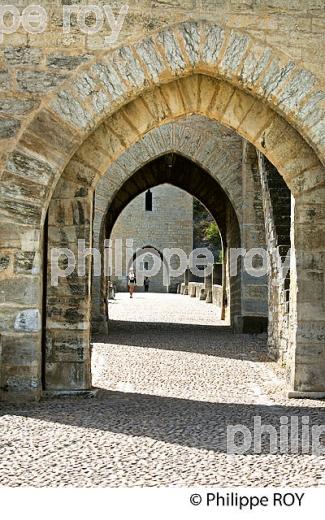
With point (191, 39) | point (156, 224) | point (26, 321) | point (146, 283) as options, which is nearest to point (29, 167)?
point (26, 321)

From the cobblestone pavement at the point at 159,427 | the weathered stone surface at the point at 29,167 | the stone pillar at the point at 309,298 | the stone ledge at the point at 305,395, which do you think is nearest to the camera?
the cobblestone pavement at the point at 159,427

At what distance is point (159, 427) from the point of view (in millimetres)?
4660

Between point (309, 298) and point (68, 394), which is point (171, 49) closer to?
point (309, 298)

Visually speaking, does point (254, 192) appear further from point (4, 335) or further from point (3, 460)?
point (3, 460)

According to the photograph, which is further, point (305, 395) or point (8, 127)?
point (305, 395)

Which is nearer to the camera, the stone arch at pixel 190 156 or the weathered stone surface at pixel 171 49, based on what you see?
the weathered stone surface at pixel 171 49

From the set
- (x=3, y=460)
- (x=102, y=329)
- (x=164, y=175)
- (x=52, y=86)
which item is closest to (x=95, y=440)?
(x=3, y=460)

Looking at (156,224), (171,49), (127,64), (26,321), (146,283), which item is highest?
(156,224)

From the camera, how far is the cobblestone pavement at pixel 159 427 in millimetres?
3504

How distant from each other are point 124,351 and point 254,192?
404 centimetres

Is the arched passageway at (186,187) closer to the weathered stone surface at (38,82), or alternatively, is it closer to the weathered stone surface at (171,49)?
the weathered stone surface at (171,49)

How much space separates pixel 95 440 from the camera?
14.0ft

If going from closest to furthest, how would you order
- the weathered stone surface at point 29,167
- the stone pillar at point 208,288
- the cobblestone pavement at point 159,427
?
the cobblestone pavement at point 159,427, the weathered stone surface at point 29,167, the stone pillar at point 208,288

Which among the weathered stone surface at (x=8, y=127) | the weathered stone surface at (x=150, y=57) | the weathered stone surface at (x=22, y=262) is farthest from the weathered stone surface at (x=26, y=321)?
the weathered stone surface at (x=150, y=57)
